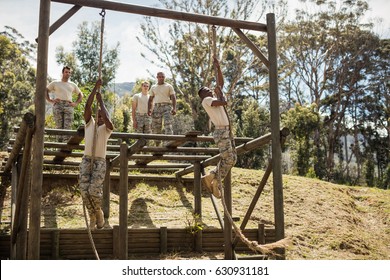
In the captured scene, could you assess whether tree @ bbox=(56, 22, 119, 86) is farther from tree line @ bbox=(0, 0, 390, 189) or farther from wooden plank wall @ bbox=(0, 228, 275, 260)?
wooden plank wall @ bbox=(0, 228, 275, 260)

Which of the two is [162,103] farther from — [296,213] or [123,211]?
[296,213]

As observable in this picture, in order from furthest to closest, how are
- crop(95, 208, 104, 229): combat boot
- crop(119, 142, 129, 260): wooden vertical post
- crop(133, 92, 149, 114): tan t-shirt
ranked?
crop(133, 92, 149, 114): tan t-shirt < crop(119, 142, 129, 260): wooden vertical post < crop(95, 208, 104, 229): combat boot

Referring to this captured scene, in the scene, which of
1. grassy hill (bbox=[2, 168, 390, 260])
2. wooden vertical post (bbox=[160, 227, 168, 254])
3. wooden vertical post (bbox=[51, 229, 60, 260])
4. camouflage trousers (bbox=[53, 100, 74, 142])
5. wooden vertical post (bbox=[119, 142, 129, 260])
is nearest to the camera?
wooden vertical post (bbox=[119, 142, 129, 260])

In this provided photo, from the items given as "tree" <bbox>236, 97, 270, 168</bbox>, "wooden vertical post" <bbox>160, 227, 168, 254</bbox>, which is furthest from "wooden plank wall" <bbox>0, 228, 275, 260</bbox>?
"tree" <bbox>236, 97, 270, 168</bbox>

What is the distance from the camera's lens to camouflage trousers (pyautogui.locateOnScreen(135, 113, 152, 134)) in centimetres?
987

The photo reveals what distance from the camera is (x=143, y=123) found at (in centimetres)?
988

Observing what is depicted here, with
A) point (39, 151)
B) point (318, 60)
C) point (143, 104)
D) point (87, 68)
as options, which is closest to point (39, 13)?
point (39, 151)

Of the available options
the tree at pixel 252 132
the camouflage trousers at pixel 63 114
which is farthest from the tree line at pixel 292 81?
the camouflage trousers at pixel 63 114

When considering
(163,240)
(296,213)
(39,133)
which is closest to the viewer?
(39,133)

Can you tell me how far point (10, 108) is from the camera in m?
26.9

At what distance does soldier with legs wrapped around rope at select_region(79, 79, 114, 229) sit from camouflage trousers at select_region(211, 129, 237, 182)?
152 cm

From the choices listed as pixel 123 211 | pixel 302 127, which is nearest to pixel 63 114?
pixel 123 211

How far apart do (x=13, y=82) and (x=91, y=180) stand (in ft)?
77.4

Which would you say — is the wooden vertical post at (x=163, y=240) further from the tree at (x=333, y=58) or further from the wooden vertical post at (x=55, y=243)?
the tree at (x=333, y=58)
